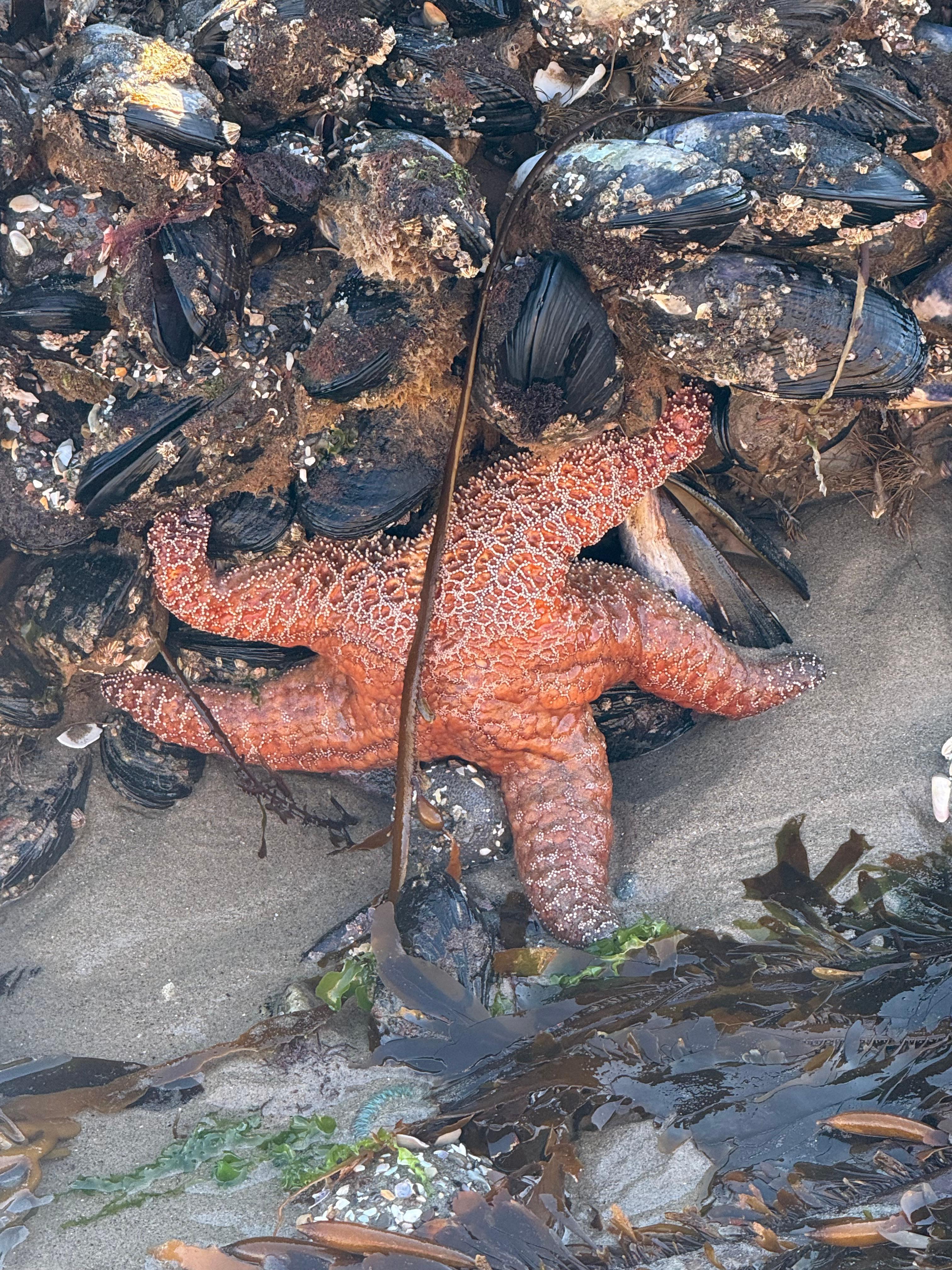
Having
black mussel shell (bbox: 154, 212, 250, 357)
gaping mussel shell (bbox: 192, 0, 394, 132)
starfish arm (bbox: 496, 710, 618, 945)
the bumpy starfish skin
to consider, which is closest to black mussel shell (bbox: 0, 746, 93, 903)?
the bumpy starfish skin

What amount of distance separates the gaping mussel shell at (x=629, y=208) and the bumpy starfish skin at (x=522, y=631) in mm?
667

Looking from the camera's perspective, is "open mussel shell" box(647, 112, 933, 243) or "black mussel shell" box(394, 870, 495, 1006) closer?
"open mussel shell" box(647, 112, 933, 243)

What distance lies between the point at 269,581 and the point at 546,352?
134 centimetres

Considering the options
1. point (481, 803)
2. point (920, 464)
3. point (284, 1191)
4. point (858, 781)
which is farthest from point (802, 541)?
point (284, 1191)

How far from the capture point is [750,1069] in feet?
10.8

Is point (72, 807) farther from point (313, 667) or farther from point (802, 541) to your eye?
point (802, 541)

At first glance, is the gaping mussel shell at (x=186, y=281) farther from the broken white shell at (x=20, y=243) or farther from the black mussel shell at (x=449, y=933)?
the black mussel shell at (x=449, y=933)

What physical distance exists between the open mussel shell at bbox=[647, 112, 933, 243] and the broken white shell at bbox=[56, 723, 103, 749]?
3.25m

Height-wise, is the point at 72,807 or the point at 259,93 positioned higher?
the point at 259,93

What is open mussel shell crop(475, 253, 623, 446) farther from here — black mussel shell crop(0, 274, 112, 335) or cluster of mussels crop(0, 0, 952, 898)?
black mussel shell crop(0, 274, 112, 335)

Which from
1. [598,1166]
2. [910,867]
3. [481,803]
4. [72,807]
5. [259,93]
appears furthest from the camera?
[72,807]

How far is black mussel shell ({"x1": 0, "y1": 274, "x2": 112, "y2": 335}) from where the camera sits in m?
3.48

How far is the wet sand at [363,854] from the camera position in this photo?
380 cm

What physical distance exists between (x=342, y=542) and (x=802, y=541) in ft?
6.83
